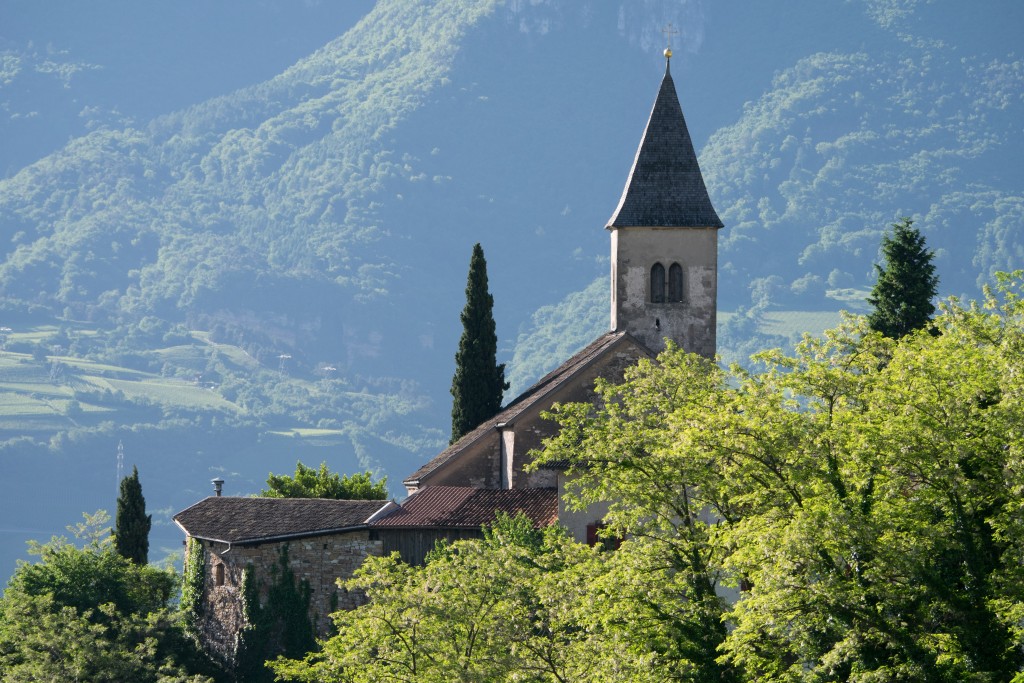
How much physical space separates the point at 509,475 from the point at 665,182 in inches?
463

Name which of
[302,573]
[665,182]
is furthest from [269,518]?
[665,182]

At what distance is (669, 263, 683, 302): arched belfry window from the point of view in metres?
64.4

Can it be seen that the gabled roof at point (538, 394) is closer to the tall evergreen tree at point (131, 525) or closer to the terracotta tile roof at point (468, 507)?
the terracotta tile roof at point (468, 507)

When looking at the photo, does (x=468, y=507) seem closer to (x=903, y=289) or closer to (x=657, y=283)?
(x=657, y=283)

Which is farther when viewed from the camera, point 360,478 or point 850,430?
point 360,478

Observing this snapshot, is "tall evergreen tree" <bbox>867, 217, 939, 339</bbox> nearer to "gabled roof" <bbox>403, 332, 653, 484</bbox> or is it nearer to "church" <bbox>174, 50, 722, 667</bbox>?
"church" <bbox>174, 50, 722, 667</bbox>

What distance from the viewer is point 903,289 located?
60.2 m

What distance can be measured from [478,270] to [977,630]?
42029 mm

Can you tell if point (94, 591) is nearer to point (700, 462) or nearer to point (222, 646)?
point (222, 646)

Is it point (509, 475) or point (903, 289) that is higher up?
point (903, 289)

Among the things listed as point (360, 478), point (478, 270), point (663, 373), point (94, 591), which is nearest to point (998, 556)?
point (663, 373)

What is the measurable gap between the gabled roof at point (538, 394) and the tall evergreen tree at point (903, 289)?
7.32m

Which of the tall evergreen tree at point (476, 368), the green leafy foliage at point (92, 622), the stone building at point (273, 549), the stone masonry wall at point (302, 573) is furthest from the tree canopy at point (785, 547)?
the tall evergreen tree at point (476, 368)

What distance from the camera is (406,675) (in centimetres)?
3950
